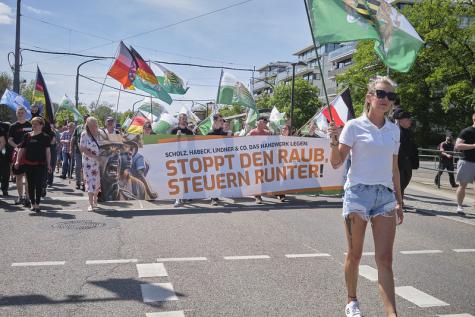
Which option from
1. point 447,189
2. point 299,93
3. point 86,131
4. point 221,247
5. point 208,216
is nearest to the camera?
point 221,247

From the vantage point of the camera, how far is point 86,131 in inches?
380

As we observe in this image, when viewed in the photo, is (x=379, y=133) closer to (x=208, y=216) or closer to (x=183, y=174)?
(x=208, y=216)

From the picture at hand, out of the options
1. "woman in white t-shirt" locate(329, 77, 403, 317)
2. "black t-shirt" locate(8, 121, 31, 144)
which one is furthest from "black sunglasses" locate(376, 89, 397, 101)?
"black t-shirt" locate(8, 121, 31, 144)

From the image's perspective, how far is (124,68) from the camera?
1441 cm

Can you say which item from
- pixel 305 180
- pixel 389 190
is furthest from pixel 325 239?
pixel 305 180

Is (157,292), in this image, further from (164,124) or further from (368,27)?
(164,124)

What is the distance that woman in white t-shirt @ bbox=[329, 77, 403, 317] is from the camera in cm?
378

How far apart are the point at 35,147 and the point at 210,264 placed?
16.0 ft

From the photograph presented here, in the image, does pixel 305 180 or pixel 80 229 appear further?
pixel 305 180

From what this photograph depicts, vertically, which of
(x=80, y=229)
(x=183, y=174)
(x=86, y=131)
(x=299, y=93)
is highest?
(x=299, y=93)

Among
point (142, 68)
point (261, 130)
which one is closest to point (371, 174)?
point (261, 130)

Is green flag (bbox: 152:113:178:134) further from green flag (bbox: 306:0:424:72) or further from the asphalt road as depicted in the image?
green flag (bbox: 306:0:424:72)

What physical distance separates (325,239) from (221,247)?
5.39ft

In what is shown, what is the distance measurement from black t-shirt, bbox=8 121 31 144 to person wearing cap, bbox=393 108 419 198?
7603mm
